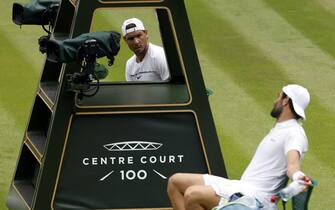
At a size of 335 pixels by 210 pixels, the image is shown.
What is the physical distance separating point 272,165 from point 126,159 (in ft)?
5.27

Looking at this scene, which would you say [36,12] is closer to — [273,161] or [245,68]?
[273,161]

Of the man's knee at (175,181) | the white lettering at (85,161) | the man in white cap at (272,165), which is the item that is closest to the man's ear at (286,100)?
the man in white cap at (272,165)

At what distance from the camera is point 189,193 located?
1168 cm

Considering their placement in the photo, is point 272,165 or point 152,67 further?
point 152,67

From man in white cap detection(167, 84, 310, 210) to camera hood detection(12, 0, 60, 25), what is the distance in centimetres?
271

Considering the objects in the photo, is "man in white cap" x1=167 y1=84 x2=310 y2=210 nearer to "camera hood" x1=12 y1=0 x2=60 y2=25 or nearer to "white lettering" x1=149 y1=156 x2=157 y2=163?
"white lettering" x1=149 y1=156 x2=157 y2=163

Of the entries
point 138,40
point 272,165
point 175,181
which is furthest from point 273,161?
point 138,40

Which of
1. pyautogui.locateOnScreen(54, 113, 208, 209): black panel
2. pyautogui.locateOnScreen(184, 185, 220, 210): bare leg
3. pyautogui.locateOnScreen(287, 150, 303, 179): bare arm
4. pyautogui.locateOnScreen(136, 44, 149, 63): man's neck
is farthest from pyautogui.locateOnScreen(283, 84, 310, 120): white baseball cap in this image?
pyautogui.locateOnScreen(136, 44, 149, 63): man's neck

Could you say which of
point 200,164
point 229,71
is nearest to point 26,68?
point 229,71

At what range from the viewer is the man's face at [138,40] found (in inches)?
529

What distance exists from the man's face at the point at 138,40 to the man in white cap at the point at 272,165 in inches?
84.4

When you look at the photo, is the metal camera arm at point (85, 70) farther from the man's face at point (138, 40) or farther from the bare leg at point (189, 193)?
the man's face at point (138, 40)

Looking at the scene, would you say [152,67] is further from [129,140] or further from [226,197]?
[226,197]

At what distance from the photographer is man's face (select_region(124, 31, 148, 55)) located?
13445 millimetres
